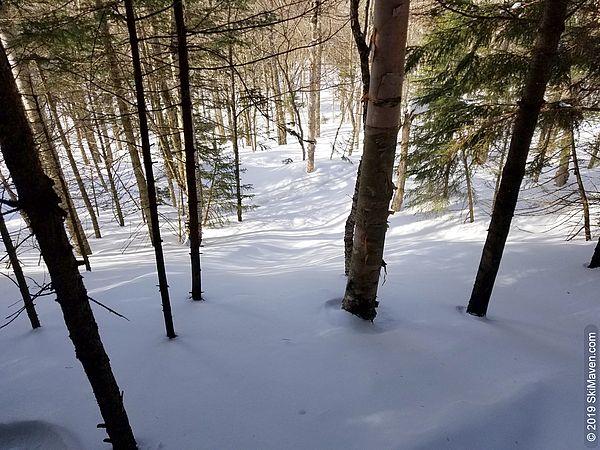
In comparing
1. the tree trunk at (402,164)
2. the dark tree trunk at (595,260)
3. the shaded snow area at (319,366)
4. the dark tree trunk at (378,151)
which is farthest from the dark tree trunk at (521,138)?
the tree trunk at (402,164)

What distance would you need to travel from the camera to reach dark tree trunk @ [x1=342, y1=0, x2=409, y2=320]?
9.43ft

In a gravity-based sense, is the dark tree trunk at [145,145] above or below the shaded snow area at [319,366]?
above

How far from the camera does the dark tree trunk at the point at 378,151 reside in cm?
287

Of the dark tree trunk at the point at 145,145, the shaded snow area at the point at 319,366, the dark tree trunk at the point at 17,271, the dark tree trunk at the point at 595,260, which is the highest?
the dark tree trunk at the point at 145,145

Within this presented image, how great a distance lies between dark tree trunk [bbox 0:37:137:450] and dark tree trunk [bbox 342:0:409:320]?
259cm

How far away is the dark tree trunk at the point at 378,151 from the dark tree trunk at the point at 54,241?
2.59 metres

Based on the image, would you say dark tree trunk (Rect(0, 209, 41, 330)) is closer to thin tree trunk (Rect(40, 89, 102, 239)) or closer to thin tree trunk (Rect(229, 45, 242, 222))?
thin tree trunk (Rect(40, 89, 102, 239))

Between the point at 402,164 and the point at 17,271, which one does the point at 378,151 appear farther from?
the point at 402,164

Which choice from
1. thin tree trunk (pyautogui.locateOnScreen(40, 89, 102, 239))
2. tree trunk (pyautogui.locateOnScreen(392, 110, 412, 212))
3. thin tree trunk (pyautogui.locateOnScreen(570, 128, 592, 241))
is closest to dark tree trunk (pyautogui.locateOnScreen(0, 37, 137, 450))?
thin tree trunk (pyautogui.locateOnScreen(40, 89, 102, 239))

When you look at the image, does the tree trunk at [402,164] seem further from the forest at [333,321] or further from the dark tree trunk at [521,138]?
the dark tree trunk at [521,138]

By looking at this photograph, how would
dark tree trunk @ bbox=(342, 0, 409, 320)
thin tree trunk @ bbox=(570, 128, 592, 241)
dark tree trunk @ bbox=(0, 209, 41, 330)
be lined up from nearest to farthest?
dark tree trunk @ bbox=(342, 0, 409, 320), dark tree trunk @ bbox=(0, 209, 41, 330), thin tree trunk @ bbox=(570, 128, 592, 241)

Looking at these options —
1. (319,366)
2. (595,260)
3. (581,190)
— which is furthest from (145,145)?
(581,190)

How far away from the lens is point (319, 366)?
3293 mm

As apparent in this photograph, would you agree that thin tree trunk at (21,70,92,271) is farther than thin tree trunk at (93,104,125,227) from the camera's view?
No
